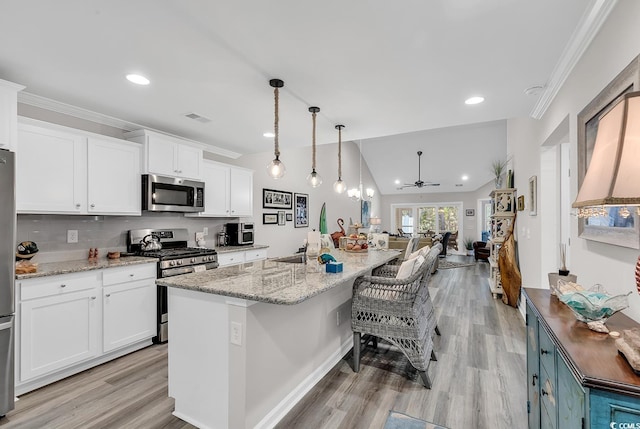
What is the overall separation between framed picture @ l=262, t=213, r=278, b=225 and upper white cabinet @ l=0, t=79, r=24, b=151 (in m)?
3.60

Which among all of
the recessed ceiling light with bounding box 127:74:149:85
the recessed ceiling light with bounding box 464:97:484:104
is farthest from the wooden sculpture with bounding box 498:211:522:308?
the recessed ceiling light with bounding box 127:74:149:85

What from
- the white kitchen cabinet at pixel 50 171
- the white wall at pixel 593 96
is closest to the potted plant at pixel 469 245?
the white wall at pixel 593 96

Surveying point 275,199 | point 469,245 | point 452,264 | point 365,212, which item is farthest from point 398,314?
point 469,245

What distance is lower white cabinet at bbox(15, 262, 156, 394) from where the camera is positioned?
2.31 m

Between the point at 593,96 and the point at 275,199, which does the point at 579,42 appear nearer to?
the point at 593,96

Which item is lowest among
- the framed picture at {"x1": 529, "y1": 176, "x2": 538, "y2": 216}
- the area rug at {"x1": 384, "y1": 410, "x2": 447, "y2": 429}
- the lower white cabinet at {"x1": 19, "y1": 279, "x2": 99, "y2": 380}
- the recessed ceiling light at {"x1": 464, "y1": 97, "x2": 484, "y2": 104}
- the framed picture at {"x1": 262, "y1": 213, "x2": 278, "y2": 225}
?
the area rug at {"x1": 384, "y1": 410, "x2": 447, "y2": 429}

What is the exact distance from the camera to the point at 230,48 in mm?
1980

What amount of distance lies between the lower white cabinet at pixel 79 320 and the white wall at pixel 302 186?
2.51m

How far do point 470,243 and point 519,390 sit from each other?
9602 mm

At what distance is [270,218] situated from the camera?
5.75m

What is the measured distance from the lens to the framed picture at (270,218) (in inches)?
220

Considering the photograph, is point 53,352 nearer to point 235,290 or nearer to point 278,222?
point 235,290

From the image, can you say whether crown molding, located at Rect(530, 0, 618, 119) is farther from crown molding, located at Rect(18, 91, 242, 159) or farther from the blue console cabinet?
crown molding, located at Rect(18, 91, 242, 159)

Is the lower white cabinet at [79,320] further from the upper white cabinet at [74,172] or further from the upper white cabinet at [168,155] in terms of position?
the upper white cabinet at [168,155]
